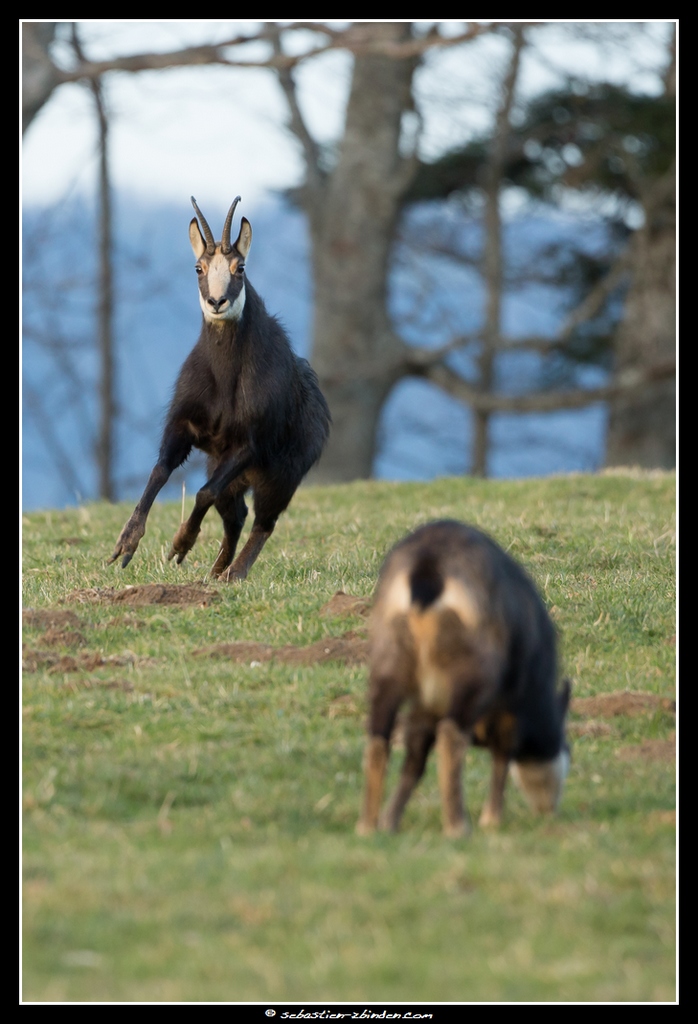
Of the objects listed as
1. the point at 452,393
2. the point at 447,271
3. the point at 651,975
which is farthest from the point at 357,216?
the point at 651,975

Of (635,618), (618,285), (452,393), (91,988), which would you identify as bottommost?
(91,988)

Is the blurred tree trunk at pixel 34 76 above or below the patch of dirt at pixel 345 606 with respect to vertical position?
above

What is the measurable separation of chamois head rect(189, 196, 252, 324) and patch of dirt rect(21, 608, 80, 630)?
239 cm

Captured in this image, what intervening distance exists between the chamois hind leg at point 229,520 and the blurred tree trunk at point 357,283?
16.3 meters

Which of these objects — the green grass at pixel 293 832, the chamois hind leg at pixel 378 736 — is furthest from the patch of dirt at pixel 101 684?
the chamois hind leg at pixel 378 736

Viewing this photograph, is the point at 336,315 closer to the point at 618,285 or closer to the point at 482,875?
the point at 618,285

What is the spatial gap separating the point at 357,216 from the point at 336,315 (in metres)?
1.96

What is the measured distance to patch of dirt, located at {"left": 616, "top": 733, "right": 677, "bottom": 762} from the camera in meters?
6.59

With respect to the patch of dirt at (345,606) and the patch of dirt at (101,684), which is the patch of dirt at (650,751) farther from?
the patch of dirt at (101,684)

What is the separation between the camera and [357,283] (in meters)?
27.4

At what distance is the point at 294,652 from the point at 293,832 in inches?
91.4

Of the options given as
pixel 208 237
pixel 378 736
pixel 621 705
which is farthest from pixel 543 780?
pixel 208 237

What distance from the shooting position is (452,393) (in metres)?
27.3

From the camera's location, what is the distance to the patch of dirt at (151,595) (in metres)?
8.65
